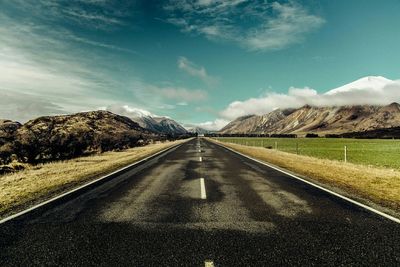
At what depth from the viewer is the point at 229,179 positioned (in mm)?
12617

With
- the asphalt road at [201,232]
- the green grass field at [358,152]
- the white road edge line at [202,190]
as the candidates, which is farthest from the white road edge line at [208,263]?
the green grass field at [358,152]

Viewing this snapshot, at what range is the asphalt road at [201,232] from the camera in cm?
456

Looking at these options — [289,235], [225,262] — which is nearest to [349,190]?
[289,235]

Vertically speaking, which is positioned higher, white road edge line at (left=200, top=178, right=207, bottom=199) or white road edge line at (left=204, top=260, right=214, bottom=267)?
white road edge line at (left=200, top=178, right=207, bottom=199)

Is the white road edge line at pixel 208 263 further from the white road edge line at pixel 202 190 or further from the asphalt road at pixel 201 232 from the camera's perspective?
the white road edge line at pixel 202 190

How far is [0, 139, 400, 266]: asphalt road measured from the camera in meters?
4.56

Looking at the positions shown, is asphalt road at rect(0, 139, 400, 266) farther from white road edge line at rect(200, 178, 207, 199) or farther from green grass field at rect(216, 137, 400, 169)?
green grass field at rect(216, 137, 400, 169)

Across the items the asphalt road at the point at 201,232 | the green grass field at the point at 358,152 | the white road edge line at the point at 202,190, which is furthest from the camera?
the green grass field at the point at 358,152

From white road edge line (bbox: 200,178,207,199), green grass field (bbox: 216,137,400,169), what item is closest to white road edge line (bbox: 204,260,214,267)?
white road edge line (bbox: 200,178,207,199)

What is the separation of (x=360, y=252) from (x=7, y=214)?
7.57 meters

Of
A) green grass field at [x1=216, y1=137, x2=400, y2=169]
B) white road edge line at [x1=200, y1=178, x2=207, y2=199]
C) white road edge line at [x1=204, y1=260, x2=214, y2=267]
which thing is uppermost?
white road edge line at [x1=200, y1=178, x2=207, y2=199]

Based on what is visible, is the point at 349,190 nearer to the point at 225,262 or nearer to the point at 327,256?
the point at 327,256

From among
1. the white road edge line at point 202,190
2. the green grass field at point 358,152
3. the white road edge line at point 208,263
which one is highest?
the white road edge line at point 202,190

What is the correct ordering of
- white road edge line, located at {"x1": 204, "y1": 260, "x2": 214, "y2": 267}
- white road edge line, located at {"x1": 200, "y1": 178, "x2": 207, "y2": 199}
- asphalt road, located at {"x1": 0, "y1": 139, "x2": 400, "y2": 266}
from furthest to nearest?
white road edge line, located at {"x1": 200, "y1": 178, "x2": 207, "y2": 199}
asphalt road, located at {"x1": 0, "y1": 139, "x2": 400, "y2": 266}
white road edge line, located at {"x1": 204, "y1": 260, "x2": 214, "y2": 267}
